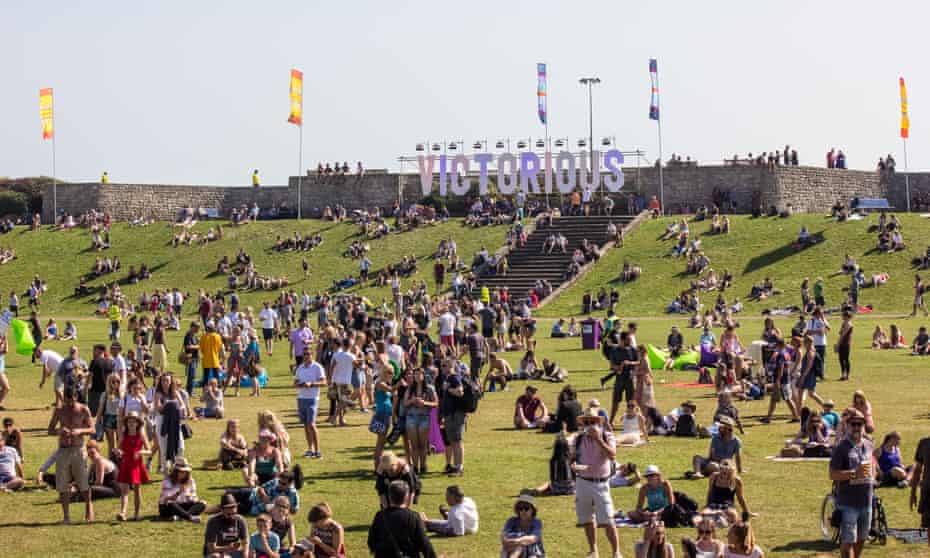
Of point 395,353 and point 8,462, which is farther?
point 395,353

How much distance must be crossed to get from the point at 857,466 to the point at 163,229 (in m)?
57.1

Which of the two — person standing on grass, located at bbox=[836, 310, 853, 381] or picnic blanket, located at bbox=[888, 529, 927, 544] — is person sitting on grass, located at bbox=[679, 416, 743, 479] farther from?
person standing on grass, located at bbox=[836, 310, 853, 381]

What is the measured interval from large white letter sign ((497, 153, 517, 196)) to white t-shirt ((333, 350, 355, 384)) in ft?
152

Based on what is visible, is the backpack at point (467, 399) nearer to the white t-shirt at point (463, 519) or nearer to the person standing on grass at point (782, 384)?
the white t-shirt at point (463, 519)

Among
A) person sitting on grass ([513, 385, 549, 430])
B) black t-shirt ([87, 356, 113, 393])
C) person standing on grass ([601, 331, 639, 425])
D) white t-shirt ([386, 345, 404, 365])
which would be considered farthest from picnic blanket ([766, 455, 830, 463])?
black t-shirt ([87, 356, 113, 393])

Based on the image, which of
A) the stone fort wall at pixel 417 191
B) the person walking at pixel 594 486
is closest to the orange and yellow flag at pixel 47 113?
the stone fort wall at pixel 417 191

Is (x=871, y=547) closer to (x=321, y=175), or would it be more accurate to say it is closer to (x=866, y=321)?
(x=866, y=321)

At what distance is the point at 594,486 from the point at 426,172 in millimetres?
56888

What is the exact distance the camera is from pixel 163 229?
6531 cm

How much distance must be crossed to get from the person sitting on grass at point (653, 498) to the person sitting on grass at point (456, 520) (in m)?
1.63

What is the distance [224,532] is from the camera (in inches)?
426

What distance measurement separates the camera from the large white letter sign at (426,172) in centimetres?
6825

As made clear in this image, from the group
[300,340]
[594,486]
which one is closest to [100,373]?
[300,340]

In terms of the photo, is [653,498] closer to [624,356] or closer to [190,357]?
[624,356]
